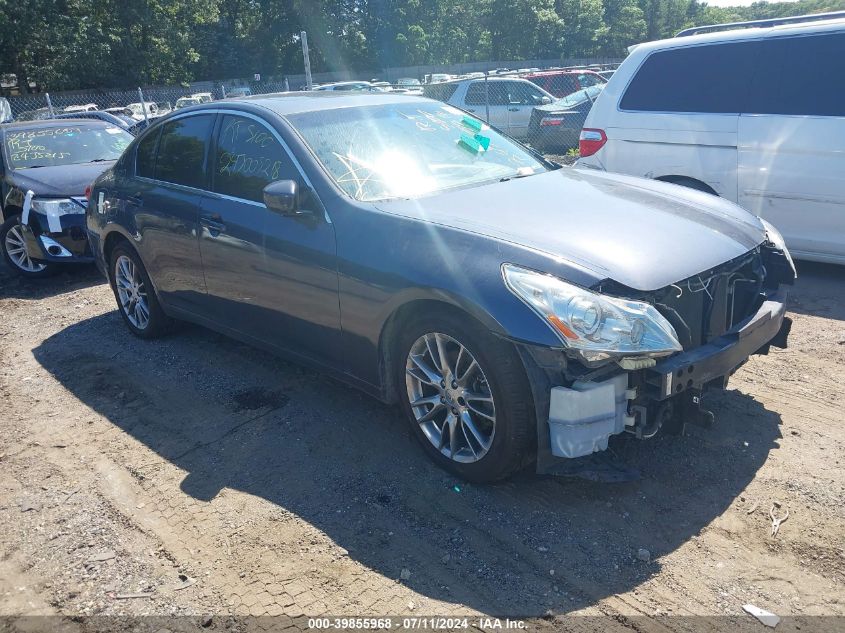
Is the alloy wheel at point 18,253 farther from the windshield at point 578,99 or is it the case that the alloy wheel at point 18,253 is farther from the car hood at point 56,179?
the windshield at point 578,99

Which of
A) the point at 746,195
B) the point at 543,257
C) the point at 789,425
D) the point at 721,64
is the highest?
the point at 721,64

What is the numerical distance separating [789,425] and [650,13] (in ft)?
213

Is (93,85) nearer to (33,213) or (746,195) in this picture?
(33,213)

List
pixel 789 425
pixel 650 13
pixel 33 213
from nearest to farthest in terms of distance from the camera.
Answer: pixel 789 425 < pixel 33 213 < pixel 650 13

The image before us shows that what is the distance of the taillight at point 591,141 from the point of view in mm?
6961

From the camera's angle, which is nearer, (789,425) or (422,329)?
(422,329)

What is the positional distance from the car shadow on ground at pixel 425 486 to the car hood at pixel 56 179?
3567 mm

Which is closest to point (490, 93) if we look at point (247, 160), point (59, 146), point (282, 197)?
point (59, 146)

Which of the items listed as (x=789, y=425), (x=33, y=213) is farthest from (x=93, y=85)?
(x=789, y=425)

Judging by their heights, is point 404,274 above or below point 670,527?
above

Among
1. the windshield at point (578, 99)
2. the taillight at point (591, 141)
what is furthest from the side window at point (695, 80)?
the windshield at point (578, 99)

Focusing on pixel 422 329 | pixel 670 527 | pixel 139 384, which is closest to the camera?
pixel 670 527

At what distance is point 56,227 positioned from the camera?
7.63 metres

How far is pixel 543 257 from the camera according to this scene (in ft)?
10.2
